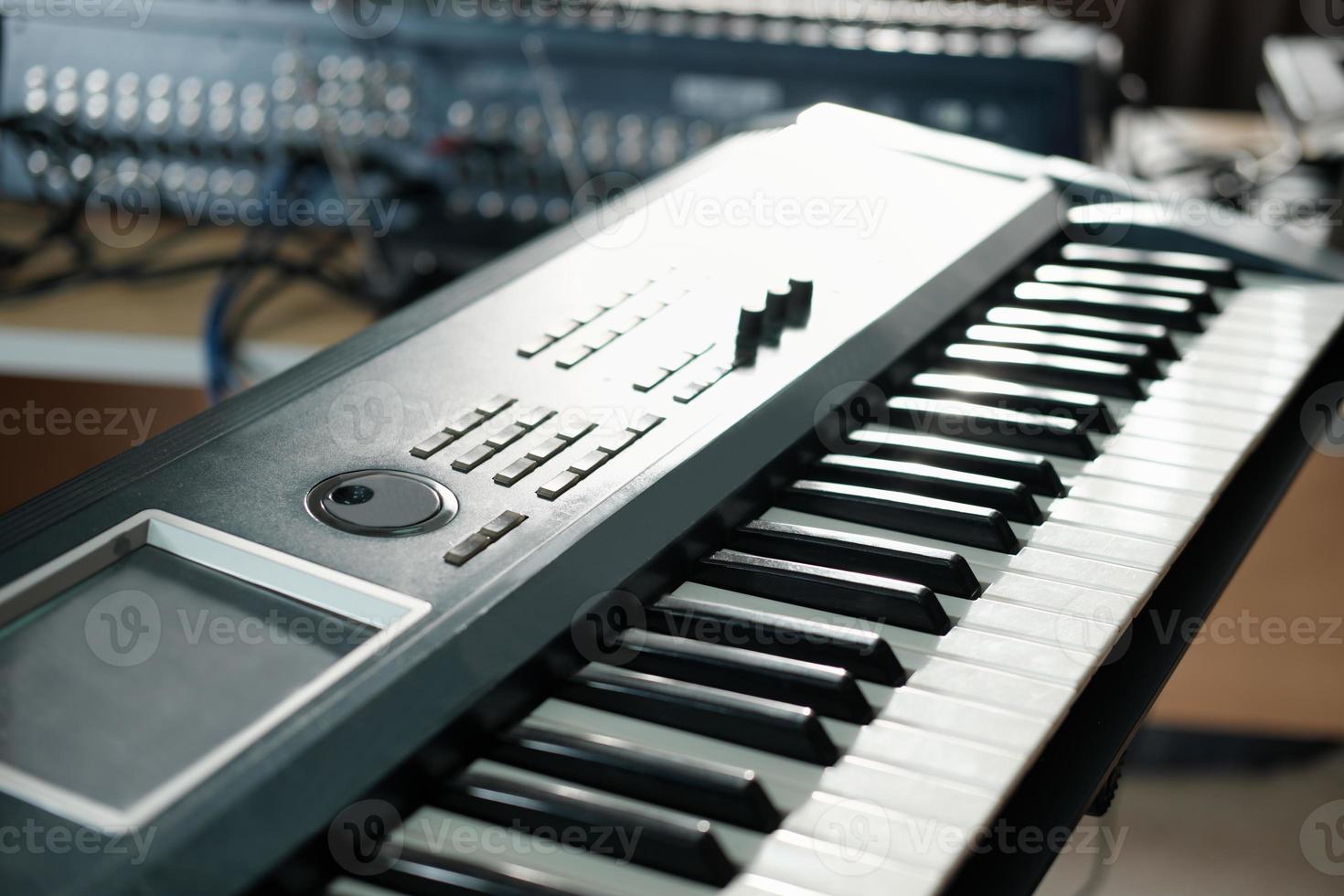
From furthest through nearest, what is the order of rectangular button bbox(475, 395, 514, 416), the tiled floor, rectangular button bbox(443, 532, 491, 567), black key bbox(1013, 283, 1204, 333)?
the tiled floor < black key bbox(1013, 283, 1204, 333) < rectangular button bbox(475, 395, 514, 416) < rectangular button bbox(443, 532, 491, 567)

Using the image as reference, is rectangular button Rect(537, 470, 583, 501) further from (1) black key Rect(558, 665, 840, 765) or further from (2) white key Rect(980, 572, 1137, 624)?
(2) white key Rect(980, 572, 1137, 624)

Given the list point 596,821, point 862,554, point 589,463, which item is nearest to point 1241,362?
point 862,554

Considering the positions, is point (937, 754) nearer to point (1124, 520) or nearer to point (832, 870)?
point (832, 870)

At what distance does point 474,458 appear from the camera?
0.57 metres

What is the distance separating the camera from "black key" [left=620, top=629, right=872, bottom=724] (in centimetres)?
49

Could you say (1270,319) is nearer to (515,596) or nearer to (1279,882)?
(515,596)

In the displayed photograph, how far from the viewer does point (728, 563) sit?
22.6 inches

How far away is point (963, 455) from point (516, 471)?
0.24 meters

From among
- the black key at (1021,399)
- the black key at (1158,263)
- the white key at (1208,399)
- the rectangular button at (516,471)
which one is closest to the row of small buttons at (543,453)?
the rectangular button at (516,471)

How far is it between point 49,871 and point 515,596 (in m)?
0.18

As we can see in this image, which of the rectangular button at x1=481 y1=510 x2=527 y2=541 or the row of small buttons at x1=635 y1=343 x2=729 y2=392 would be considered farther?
the row of small buttons at x1=635 y1=343 x2=729 y2=392

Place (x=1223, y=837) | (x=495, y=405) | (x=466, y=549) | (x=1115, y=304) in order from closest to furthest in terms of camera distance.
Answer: (x=466, y=549) < (x=495, y=405) < (x=1115, y=304) < (x=1223, y=837)

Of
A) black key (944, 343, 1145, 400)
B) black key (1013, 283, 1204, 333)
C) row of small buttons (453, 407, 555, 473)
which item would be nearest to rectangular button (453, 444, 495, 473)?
row of small buttons (453, 407, 555, 473)

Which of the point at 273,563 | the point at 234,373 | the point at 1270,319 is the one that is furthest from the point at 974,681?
the point at 234,373
